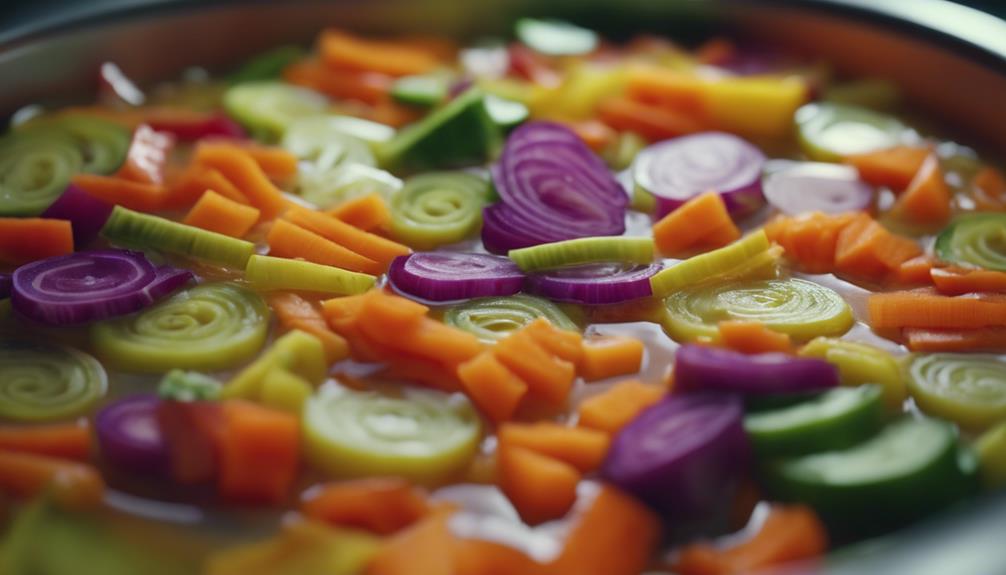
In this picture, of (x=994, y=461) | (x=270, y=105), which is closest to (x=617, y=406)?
(x=994, y=461)

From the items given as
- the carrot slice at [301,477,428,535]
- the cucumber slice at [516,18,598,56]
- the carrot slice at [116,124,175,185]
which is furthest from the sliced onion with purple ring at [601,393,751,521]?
the cucumber slice at [516,18,598,56]

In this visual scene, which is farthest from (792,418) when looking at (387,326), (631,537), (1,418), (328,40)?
(328,40)

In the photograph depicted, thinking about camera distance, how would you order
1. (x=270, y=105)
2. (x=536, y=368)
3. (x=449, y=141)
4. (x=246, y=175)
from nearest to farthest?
(x=536, y=368) → (x=246, y=175) → (x=449, y=141) → (x=270, y=105)

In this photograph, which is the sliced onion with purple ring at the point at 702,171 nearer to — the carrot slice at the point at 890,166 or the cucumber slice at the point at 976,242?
the carrot slice at the point at 890,166

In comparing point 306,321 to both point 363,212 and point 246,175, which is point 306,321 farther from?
point 246,175

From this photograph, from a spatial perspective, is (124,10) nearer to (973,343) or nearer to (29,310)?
(29,310)
